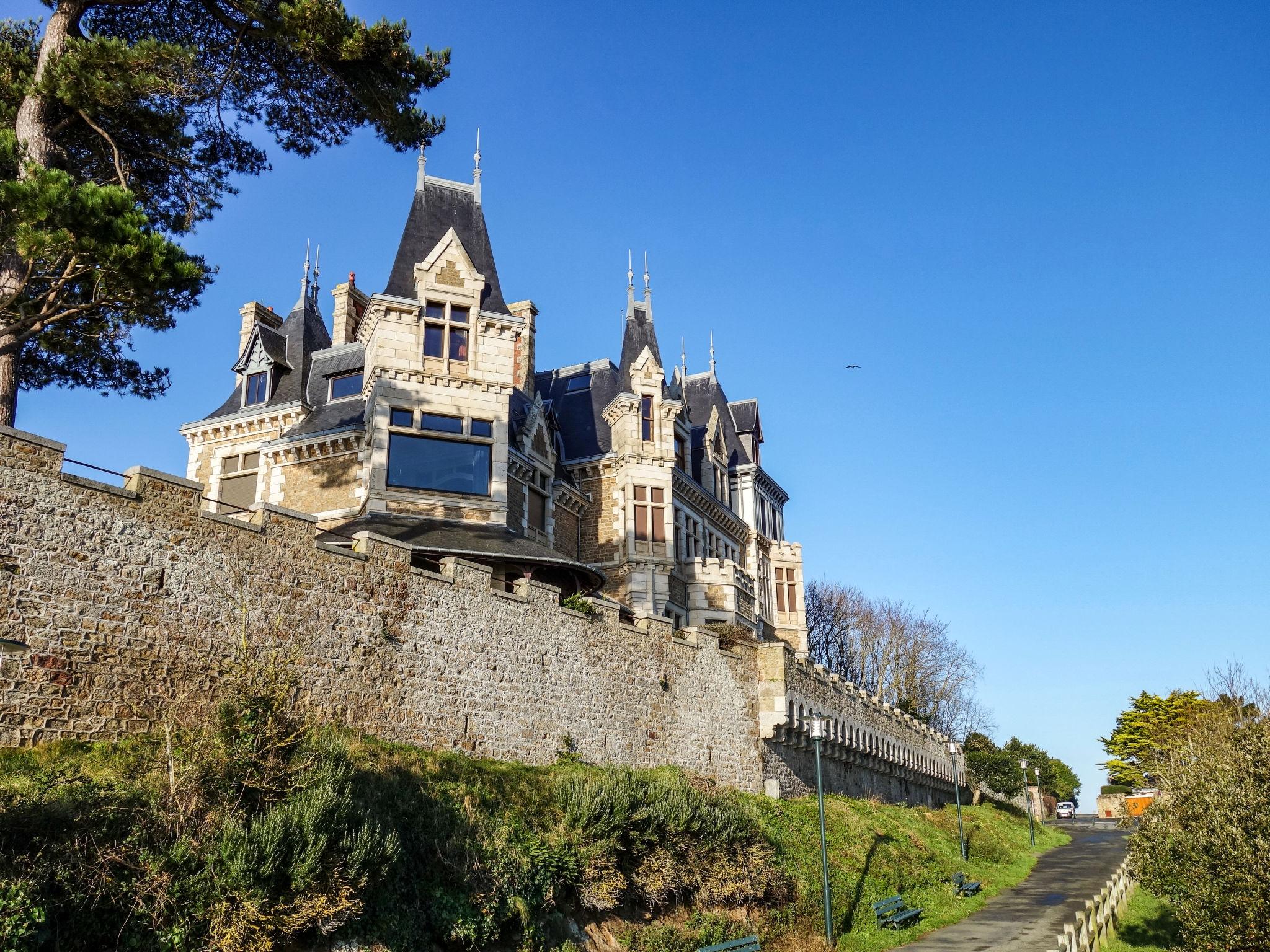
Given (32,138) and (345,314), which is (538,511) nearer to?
(345,314)

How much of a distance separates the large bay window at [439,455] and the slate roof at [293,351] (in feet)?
19.9

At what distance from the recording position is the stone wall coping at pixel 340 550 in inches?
658

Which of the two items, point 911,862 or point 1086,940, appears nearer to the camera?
point 1086,940

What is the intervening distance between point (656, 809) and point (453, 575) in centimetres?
531

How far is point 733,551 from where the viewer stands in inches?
1512

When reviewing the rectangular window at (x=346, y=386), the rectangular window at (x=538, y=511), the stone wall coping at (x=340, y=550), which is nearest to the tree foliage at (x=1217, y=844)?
the stone wall coping at (x=340, y=550)

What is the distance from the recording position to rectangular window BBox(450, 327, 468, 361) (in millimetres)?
26875

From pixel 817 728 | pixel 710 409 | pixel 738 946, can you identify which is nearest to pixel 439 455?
pixel 817 728

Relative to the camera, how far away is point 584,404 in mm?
35531

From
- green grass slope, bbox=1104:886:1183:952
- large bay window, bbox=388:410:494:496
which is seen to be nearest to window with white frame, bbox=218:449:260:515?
large bay window, bbox=388:410:494:496

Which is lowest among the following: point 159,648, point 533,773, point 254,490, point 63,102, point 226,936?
point 226,936

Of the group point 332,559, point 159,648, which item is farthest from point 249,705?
point 332,559

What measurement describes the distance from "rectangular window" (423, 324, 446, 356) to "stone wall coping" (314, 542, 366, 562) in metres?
10.2

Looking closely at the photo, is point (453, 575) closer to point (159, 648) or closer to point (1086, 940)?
point (159, 648)
